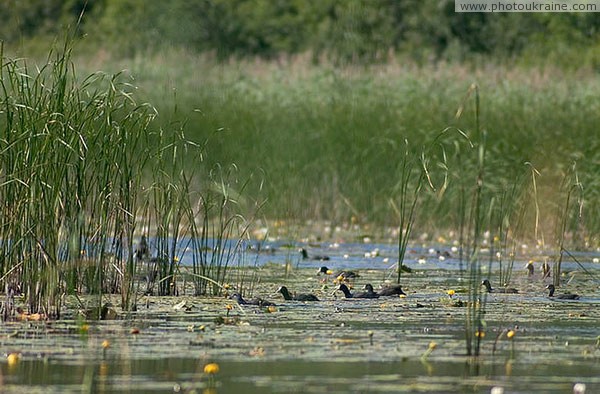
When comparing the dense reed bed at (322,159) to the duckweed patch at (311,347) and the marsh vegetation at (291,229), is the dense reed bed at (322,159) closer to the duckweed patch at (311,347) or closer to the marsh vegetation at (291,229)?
the marsh vegetation at (291,229)

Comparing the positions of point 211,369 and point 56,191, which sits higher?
point 56,191

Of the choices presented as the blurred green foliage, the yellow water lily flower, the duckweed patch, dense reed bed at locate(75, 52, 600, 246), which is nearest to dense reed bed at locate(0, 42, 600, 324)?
dense reed bed at locate(75, 52, 600, 246)

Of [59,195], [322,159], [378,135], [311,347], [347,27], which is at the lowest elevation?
[311,347]

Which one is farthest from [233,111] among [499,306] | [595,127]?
[499,306]

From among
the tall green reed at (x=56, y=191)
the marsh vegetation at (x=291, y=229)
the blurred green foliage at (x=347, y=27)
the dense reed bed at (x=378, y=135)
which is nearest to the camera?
the marsh vegetation at (x=291, y=229)

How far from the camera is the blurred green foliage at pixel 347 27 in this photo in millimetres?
24875

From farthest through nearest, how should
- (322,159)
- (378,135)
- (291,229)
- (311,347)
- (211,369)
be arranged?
(378,135)
(322,159)
(291,229)
(311,347)
(211,369)

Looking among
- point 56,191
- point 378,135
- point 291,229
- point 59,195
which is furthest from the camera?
point 378,135

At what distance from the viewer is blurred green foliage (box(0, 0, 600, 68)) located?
24875 millimetres

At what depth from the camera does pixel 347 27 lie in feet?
80.6

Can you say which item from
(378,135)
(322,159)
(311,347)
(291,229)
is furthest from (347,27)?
(311,347)

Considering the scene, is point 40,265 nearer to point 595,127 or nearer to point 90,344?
point 90,344

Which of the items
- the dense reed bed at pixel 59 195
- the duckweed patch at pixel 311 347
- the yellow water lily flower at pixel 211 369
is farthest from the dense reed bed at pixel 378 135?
the yellow water lily flower at pixel 211 369

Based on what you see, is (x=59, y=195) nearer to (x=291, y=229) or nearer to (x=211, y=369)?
(x=211, y=369)
